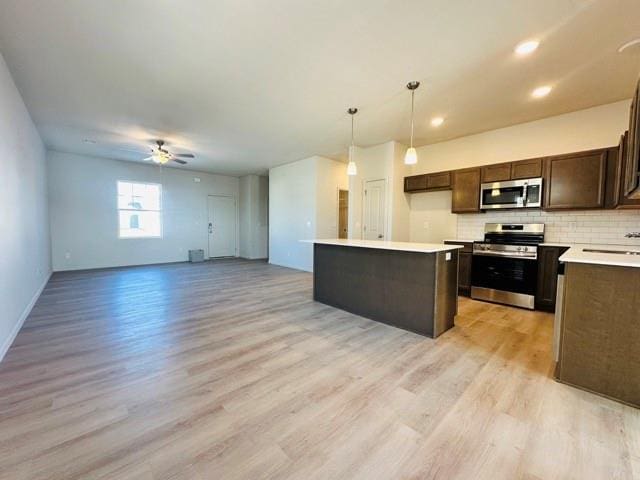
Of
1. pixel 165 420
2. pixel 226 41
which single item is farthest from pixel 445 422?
pixel 226 41

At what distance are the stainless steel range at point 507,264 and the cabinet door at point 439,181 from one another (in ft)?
3.29

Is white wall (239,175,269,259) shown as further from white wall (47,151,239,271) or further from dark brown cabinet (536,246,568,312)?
dark brown cabinet (536,246,568,312)

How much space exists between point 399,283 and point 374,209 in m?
2.83

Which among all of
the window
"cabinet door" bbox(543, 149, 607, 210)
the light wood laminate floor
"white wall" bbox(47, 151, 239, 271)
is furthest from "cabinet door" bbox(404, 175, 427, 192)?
the window

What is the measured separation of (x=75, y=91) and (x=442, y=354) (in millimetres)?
5224

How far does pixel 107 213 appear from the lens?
6988 millimetres

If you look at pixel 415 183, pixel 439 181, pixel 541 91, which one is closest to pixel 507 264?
pixel 439 181

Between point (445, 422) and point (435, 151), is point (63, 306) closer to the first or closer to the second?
point (445, 422)

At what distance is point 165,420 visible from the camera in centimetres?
167

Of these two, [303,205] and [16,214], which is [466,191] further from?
[16,214]

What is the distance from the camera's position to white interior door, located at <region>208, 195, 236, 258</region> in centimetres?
888

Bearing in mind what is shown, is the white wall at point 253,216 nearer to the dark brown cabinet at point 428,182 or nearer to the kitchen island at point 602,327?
the dark brown cabinet at point 428,182

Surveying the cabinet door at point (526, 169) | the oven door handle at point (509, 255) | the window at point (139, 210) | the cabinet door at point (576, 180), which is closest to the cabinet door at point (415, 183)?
the cabinet door at point (526, 169)

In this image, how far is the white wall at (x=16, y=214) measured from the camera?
2.62 metres
